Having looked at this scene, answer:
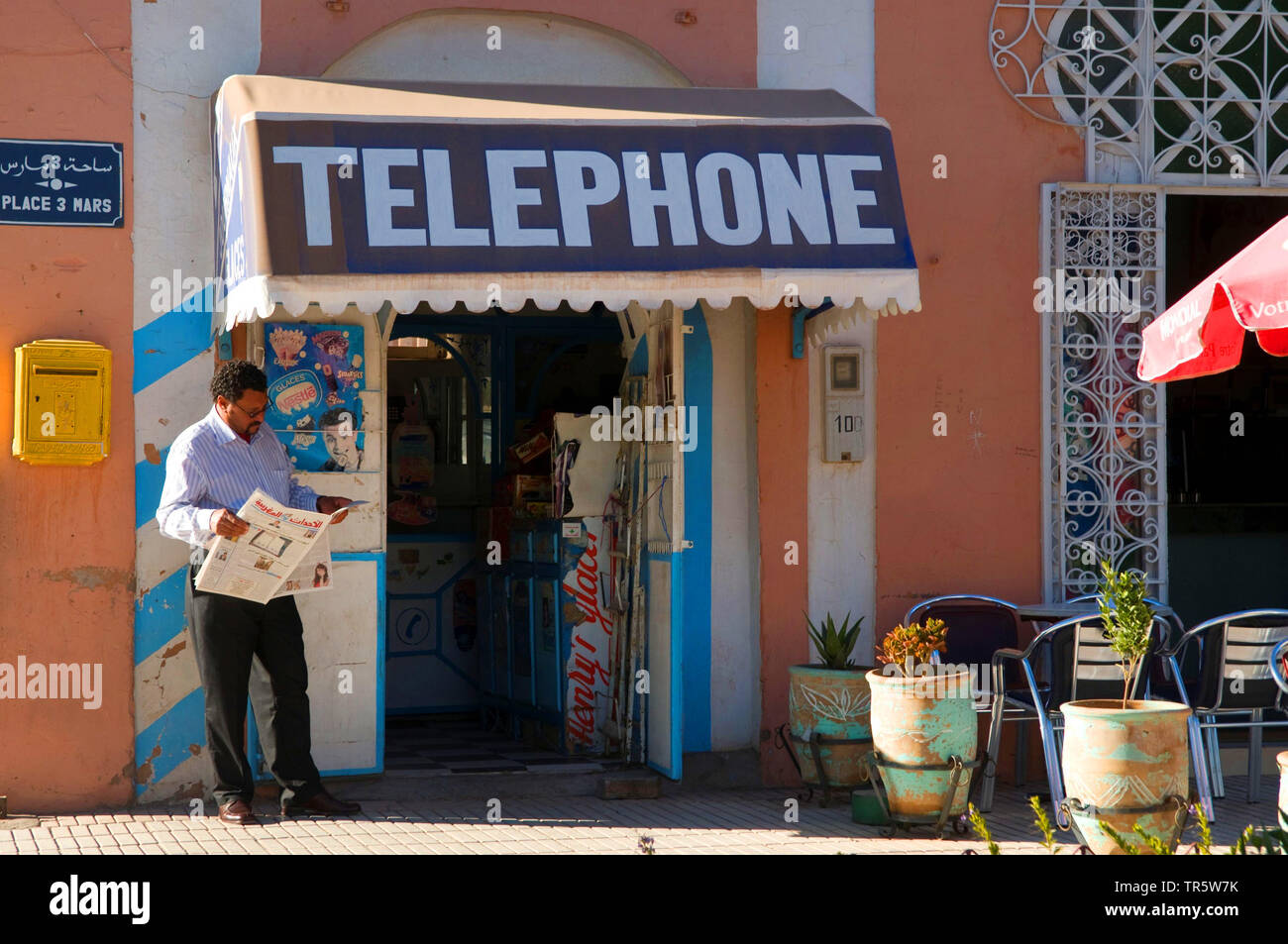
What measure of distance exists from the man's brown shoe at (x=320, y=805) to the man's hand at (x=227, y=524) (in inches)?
53.6

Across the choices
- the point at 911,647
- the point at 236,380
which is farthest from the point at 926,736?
the point at 236,380

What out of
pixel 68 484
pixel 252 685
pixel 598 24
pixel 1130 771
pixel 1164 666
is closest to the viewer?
pixel 1130 771

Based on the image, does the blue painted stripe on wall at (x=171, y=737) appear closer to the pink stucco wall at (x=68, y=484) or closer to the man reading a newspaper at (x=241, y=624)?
the pink stucco wall at (x=68, y=484)

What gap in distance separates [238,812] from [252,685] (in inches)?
23.1

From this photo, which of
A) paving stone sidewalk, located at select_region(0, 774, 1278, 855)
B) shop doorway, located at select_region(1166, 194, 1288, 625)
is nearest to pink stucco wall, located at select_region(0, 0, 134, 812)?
paving stone sidewalk, located at select_region(0, 774, 1278, 855)

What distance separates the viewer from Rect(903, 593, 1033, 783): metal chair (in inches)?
293

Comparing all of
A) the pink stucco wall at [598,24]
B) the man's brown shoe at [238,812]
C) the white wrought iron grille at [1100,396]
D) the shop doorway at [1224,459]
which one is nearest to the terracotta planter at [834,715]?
the white wrought iron grille at [1100,396]

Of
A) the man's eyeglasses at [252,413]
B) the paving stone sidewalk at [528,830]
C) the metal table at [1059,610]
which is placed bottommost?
the paving stone sidewalk at [528,830]

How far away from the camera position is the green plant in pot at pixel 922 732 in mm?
6285

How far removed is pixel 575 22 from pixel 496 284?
2.08 metres

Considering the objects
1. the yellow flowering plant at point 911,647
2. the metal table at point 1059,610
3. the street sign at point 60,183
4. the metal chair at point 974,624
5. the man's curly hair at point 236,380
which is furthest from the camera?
the metal chair at point 974,624

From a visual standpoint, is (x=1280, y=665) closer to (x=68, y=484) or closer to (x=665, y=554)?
(x=665, y=554)

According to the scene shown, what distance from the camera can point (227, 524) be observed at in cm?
595

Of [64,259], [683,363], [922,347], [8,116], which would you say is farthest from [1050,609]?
[8,116]
